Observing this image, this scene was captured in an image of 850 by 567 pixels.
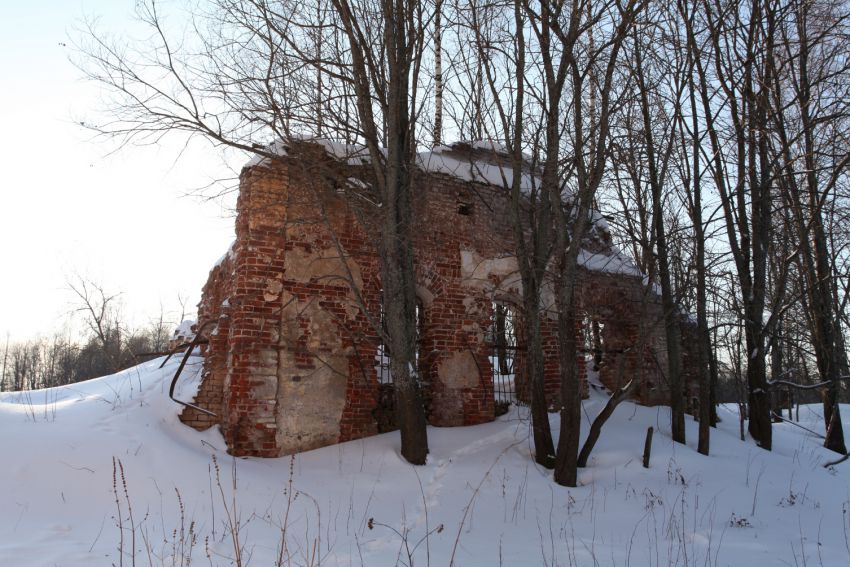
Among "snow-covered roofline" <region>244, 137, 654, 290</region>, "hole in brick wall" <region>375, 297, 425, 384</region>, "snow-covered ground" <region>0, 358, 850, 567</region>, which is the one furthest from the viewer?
"hole in brick wall" <region>375, 297, 425, 384</region>

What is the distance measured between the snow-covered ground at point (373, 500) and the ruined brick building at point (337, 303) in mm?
452

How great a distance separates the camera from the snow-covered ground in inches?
163

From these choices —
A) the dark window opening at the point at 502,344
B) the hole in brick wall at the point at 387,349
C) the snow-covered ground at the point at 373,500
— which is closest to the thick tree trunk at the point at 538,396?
the snow-covered ground at the point at 373,500

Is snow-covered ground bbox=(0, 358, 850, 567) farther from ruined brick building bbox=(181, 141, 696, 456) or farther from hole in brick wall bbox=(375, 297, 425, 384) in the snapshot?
hole in brick wall bbox=(375, 297, 425, 384)

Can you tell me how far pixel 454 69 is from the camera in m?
7.87

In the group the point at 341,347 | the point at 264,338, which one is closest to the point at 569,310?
the point at 341,347

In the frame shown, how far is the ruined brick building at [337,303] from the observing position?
21.2ft

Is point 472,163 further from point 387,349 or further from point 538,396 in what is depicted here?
point 538,396

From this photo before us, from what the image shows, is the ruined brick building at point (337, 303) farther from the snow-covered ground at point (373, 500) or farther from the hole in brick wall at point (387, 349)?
the snow-covered ground at point (373, 500)

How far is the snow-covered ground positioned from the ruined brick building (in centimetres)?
45

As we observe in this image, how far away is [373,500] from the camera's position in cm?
534

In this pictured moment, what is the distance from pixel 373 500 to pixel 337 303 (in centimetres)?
253

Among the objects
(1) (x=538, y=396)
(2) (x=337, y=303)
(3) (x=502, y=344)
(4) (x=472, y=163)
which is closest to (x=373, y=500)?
(1) (x=538, y=396)

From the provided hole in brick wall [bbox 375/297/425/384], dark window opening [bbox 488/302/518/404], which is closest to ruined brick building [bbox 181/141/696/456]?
hole in brick wall [bbox 375/297/425/384]
